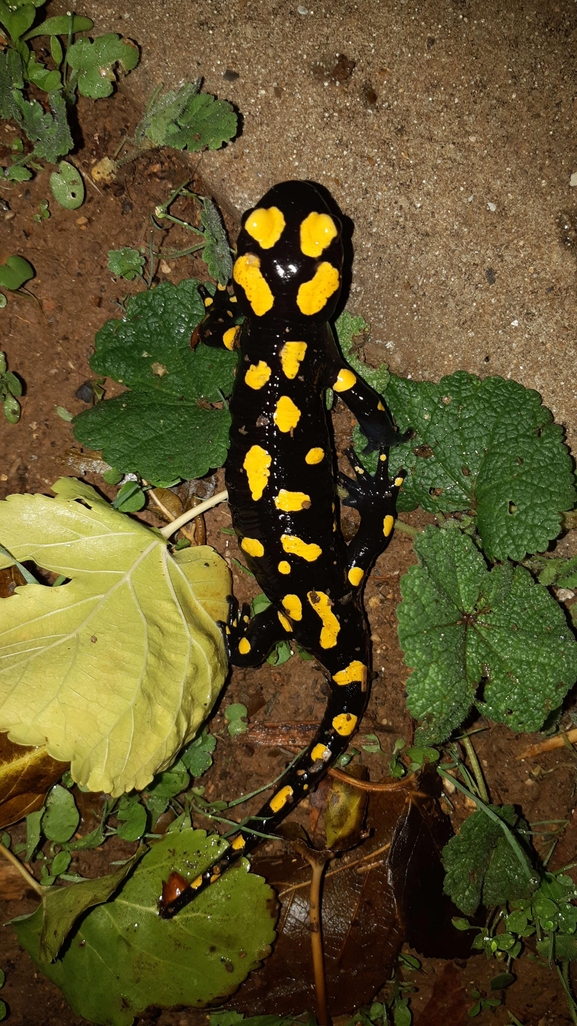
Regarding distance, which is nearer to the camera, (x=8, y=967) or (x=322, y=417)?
(x=322, y=417)

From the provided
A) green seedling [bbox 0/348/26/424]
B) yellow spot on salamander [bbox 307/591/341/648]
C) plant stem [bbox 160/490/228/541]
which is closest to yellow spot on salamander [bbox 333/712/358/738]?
yellow spot on salamander [bbox 307/591/341/648]

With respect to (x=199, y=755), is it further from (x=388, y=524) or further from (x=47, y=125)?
(x=47, y=125)

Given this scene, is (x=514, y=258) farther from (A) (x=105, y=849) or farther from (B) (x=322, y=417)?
(A) (x=105, y=849)

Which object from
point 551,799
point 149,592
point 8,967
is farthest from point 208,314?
point 8,967

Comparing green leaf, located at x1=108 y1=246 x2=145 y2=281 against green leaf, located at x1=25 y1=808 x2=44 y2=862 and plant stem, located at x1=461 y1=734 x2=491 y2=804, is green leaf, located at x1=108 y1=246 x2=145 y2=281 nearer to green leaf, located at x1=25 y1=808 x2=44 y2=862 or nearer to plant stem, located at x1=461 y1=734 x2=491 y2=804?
green leaf, located at x1=25 y1=808 x2=44 y2=862

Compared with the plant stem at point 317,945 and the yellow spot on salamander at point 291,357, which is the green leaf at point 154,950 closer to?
the plant stem at point 317,945

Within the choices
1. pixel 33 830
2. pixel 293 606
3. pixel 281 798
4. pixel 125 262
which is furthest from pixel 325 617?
pixel 125 262

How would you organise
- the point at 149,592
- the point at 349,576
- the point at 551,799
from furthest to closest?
the point at 551,799
the point at 349,576
the point at 149,592
